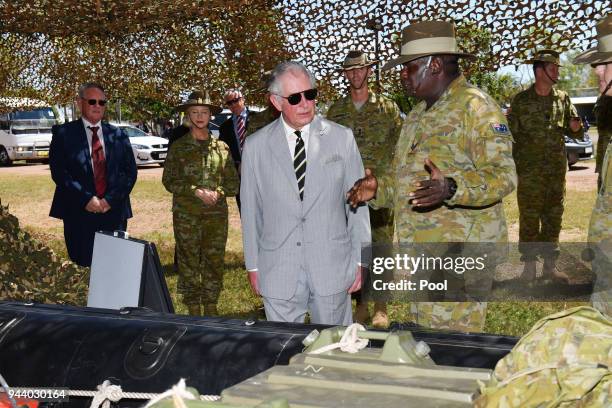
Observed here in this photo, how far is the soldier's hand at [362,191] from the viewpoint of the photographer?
3.60 metres

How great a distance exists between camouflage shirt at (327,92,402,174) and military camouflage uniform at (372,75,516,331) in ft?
7.24

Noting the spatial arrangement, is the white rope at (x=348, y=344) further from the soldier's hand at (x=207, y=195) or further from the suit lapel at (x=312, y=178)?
the soldier's hand at (x=207, y=195)

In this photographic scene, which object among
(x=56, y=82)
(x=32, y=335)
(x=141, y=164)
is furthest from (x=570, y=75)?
(x=32, y=335)

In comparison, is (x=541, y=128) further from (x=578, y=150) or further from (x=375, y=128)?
(x=578, y=150)

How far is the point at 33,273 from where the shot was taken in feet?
16.4

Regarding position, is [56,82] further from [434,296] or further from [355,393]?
Answer: [355,393]

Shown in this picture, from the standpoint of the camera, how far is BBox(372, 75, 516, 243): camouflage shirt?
344cm

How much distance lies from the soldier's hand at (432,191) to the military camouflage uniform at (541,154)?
173 inches

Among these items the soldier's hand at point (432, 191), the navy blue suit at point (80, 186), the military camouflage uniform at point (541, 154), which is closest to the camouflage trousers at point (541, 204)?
the military camouflage uniform at point (541, 154)

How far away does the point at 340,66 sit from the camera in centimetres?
676

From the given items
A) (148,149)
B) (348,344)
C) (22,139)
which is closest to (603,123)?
(348,344)

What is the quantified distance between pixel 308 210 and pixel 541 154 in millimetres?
4364

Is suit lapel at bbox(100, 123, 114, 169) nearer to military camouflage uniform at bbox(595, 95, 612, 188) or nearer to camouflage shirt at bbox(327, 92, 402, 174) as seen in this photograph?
camouflage shirt at bbox(327, 92, 402, 174)

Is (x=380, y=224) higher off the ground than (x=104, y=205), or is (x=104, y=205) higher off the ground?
(x=104, y=205)
